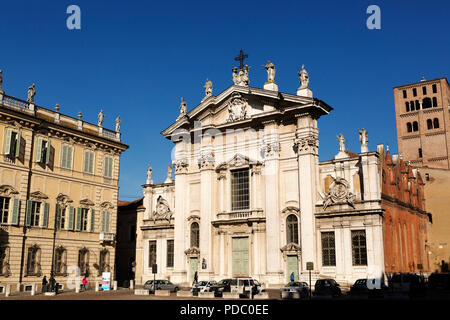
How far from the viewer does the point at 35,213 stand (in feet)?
130

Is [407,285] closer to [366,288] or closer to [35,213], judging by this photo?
[366,288]

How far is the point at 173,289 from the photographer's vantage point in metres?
37.8

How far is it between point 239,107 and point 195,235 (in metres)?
12.2

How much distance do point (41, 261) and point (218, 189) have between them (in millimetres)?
15690

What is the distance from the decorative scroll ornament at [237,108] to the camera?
43.7 meters

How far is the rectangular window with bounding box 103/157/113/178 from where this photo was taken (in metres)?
46.8

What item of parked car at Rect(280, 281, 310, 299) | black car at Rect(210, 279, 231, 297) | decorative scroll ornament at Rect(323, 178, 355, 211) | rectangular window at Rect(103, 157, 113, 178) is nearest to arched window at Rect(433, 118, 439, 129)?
decorative scroll ornament at Rect(323, 178, 355, 211)

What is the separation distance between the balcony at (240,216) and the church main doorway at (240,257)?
1660 mm

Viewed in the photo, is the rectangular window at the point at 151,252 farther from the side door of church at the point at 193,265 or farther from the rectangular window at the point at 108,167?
the rectangular window at the point at 108,167

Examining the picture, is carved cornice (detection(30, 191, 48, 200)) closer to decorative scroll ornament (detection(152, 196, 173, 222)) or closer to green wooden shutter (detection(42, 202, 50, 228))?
green wooden shutter (detection(42, 202, 50, 228))

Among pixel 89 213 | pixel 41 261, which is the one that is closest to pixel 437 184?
pixel 89 213

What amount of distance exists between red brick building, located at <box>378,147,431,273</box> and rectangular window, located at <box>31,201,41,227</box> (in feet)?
88.4

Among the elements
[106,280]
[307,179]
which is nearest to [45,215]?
[106,280]
